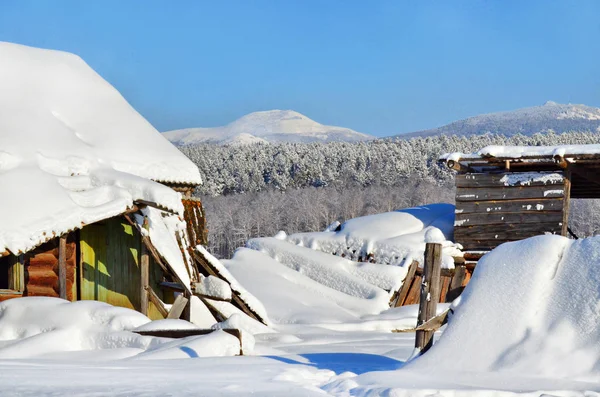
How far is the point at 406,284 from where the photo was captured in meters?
19.8

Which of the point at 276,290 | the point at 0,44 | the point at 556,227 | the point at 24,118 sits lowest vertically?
the point at 276,290

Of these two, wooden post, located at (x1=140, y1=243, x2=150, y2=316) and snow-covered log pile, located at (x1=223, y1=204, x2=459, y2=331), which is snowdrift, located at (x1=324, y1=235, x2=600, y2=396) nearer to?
wooden post, located at (x1=140, y1=243, x2=150, y2=316)

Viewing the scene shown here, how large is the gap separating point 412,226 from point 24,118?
33.9ft

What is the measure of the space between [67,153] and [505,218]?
10582 millimetres

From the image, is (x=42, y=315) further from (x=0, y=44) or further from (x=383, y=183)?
(x=383, y=183)

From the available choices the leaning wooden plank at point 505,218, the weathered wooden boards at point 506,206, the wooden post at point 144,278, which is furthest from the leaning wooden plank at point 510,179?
the wooden post at point 144,278

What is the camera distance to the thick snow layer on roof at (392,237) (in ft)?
66.1

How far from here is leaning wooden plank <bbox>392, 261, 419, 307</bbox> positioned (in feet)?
64.3

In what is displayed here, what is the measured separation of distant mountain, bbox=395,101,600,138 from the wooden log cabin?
126 meters

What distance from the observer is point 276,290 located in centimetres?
1853

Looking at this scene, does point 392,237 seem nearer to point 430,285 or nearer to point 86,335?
point 86,335

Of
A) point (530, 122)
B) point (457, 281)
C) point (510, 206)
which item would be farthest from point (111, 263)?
point (530, 122)

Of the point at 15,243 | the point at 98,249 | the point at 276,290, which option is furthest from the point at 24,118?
the point at 276,290

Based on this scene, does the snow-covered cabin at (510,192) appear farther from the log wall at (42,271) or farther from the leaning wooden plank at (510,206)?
the log wall at (42,271)
